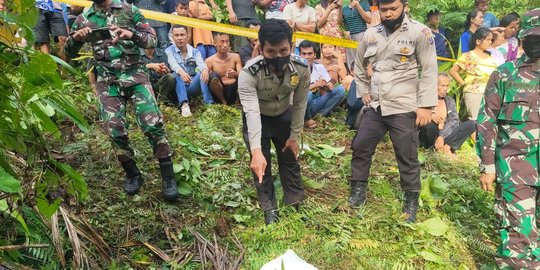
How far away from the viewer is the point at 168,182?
4152mm

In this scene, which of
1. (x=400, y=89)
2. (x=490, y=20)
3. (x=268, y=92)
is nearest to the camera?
(x=268, y=92)

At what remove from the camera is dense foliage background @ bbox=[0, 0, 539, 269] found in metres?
1.55

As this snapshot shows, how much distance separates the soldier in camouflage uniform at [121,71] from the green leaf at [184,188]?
18 centimetres

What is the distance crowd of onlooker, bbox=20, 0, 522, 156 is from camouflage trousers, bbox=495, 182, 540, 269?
2853 millimetres

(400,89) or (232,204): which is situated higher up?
(400,89)

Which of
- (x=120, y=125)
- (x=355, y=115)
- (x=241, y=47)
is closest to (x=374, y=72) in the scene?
(x=120, y=125)

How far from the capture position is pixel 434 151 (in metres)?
6.07

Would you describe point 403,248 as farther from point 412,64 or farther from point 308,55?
point 308,55

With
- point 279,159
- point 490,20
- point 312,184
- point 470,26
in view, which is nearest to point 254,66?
point 279,159

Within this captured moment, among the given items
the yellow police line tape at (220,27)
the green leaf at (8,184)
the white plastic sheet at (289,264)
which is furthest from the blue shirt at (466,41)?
the green leaf at (8,184)

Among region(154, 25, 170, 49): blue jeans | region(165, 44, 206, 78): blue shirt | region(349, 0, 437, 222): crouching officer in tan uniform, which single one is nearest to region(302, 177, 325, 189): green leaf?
region(349, 0, 437, 222): crouching officer in tan uniform

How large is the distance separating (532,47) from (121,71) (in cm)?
307

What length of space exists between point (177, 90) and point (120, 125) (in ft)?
7.98

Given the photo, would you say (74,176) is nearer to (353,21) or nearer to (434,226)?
(434,226)
